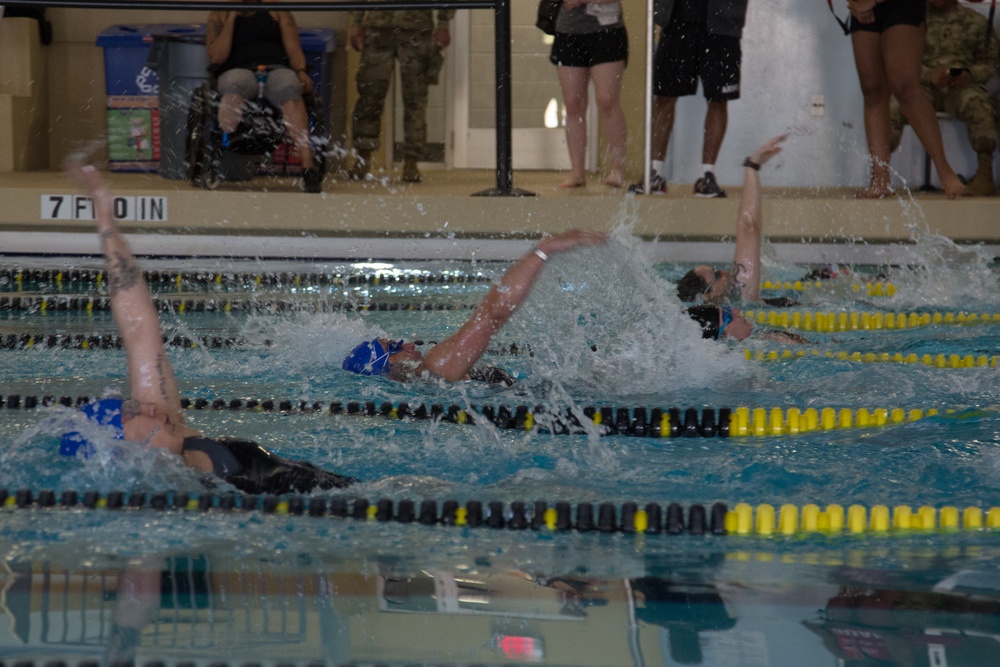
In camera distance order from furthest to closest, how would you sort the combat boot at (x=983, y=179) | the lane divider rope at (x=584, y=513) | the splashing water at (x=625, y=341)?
the combat boot at (x=983, y=179)
the splashing water at (x=625, y=341)
the lane divider rope at (x=584, y=513)

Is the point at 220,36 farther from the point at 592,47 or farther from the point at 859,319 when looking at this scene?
the point at 859,319

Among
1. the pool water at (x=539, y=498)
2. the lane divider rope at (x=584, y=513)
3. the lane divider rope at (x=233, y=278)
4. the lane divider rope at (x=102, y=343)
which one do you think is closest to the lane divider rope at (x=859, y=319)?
the pool water at (x=539, y=498)

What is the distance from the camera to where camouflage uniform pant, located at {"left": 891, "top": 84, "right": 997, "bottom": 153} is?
→ 6934 millimetres

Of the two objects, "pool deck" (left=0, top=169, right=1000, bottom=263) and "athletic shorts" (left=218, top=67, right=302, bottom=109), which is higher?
"athletic shorts" (left=218, top=67, right=302, bottom=109)

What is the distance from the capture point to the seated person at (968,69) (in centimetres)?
693

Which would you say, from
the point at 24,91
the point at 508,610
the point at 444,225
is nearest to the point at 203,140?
the point at 444,225

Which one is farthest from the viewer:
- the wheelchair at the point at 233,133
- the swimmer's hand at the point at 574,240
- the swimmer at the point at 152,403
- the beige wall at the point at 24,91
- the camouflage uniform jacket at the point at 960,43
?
the beige wall at the point at 24,91

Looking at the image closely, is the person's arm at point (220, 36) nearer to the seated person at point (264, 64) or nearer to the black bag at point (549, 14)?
the seated person at point (264, 64)

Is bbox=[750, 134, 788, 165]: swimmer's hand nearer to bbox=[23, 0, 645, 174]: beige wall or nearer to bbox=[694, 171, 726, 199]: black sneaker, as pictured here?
bbox=[694, 171, 726, 199]: black sneaker

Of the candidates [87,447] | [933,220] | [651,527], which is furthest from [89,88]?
[651,527]

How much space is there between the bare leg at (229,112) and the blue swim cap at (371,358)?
9.42 feet

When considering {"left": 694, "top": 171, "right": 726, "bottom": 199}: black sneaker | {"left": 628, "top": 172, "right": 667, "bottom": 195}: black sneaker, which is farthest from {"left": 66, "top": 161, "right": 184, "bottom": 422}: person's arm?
{"left": 694, "top": 171, "right": 726, "bottom": 199}: black sneaker

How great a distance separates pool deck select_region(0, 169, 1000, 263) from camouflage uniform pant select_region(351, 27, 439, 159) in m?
1.07

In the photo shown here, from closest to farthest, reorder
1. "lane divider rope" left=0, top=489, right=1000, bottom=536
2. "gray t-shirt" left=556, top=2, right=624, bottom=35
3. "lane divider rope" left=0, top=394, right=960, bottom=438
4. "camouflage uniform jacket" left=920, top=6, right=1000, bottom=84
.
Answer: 1. "lane divider rope" left=0, top=489, right=1000, bottom=536
2. "lane divider rope" left=0, top=394, right=960, bottom=438
3. "gray t-shirt" left=556, top=2, right=624, bottom=35
4. "camouflage uniform jacket" left=920, top=6, right=1000, bottom=84
